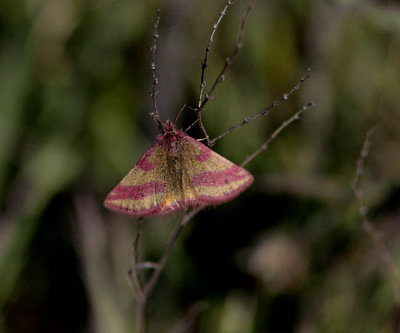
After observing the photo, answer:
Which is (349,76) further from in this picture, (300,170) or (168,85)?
(168,85)

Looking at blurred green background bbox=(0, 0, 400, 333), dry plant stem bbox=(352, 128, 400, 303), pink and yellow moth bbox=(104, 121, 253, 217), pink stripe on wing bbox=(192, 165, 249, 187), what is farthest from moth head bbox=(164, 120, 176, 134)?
blurred green background bbox=(0, 0, 400, 333)

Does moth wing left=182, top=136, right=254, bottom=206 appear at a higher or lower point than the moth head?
lower

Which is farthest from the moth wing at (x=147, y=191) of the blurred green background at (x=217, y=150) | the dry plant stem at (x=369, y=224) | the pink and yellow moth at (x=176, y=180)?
the blurred green background at (x=217, y=150)

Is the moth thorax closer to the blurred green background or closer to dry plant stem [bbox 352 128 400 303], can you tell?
dry plant stem [bbox 352 128 400 303]

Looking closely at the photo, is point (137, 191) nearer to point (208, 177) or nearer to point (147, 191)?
point (147, 191)

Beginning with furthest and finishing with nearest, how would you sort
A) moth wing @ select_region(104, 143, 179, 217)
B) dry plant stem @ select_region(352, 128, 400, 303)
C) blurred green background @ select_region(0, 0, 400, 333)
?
blurred green background @ select_region(0, 0, 400, 333)
dry plant stem @ select_region(352, 128, 400, 303)
moth wing @ select_region(104, 143, 179, 217)

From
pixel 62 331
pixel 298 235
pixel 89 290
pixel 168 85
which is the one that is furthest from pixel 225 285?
pixel 168 85
